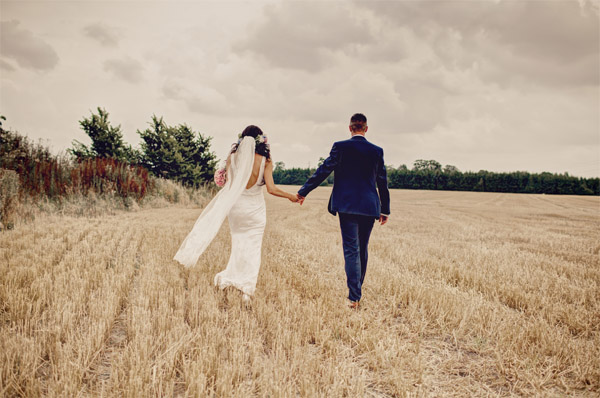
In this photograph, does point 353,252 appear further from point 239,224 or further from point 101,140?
point 101,140

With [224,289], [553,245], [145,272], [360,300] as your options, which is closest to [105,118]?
[145,272]

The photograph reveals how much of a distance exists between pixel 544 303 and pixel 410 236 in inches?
240

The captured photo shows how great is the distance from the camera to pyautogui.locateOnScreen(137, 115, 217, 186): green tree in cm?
1978

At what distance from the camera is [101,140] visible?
18016mm

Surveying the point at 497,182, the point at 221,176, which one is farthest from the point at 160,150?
the point at 497,182

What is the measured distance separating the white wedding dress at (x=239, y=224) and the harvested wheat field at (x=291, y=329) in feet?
0.88

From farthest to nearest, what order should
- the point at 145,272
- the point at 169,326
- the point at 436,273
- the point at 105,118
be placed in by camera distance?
1. the point at 105,118
2. the point at 436,273
3. the point at 145,272
4. the point at 169,326

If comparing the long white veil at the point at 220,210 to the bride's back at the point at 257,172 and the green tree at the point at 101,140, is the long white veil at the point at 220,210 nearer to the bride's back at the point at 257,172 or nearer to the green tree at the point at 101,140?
the bride's back at the point at 257,172

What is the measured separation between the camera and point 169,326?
321cm

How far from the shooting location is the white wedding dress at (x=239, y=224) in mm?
4414

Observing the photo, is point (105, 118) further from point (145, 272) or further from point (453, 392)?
point (453, 392)

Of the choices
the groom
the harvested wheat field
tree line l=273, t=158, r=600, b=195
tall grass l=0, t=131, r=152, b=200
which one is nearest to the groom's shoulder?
the groom

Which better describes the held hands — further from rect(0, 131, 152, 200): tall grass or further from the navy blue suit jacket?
rect(0, 131, 152, 200): tall grass

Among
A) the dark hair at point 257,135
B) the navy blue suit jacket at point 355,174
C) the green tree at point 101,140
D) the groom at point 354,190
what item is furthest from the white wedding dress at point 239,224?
the green tree at point 101,140
